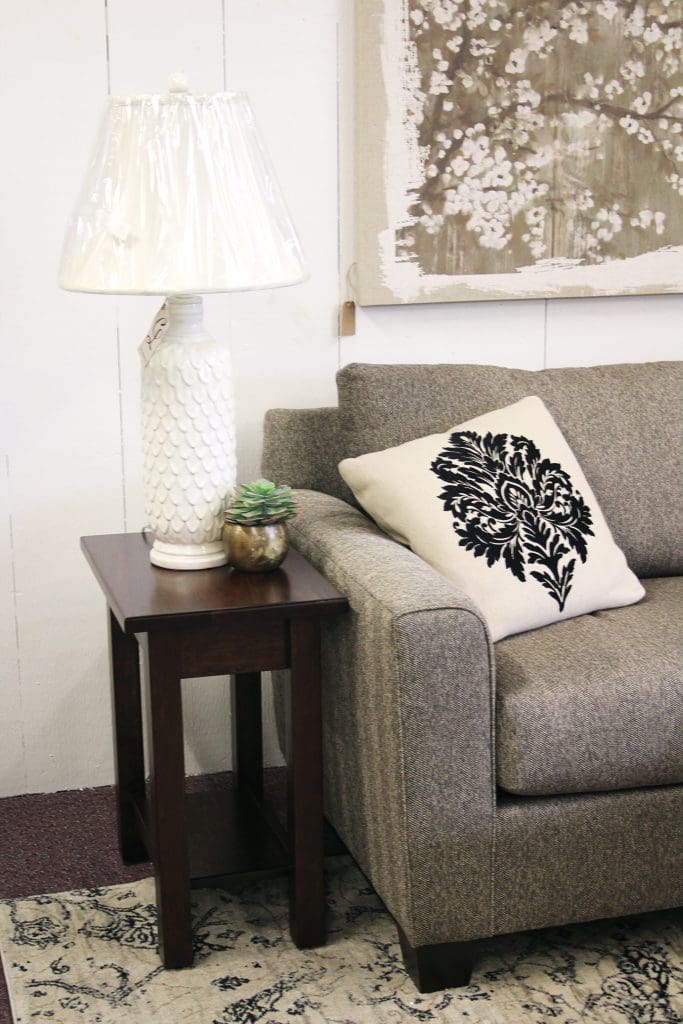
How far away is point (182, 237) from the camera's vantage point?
68.7 inches

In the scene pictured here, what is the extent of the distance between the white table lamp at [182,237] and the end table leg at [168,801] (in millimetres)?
263

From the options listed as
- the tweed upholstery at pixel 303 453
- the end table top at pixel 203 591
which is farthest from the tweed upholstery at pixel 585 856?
the tweed upholstery at pixel 303 453

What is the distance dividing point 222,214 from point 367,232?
0.78m

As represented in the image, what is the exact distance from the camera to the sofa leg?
1819 millimetres

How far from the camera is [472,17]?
245 cm

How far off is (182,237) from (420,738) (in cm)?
77

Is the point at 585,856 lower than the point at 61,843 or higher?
higher

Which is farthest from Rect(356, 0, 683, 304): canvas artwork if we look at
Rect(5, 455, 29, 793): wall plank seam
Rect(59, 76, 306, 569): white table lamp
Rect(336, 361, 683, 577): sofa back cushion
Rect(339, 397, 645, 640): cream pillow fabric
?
Rect(5, 455, 29, 793): wall plank seam

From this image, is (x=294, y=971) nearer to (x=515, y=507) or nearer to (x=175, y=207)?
(x=515, y=507)

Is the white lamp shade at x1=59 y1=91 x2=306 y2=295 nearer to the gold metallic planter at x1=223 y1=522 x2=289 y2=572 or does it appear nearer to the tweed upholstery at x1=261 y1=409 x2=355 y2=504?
the gold metallic planter at x1=223 y1=522 x2=289 y2=572

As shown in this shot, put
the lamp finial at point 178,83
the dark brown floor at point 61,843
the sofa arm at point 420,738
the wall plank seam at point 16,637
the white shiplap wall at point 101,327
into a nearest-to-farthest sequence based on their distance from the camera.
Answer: the sofa arm at point 420,738, the lamp finial at point 178,83, the dark brown floor at point 61,843, the white shiplap wall at point 101,327, the wall plank seam at point 16,637

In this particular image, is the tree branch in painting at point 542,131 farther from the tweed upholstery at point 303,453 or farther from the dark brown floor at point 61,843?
the dark brown floor at point 61,843

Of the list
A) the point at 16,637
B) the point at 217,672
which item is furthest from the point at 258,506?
the point at 16,637

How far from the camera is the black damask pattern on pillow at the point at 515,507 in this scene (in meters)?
2.00
